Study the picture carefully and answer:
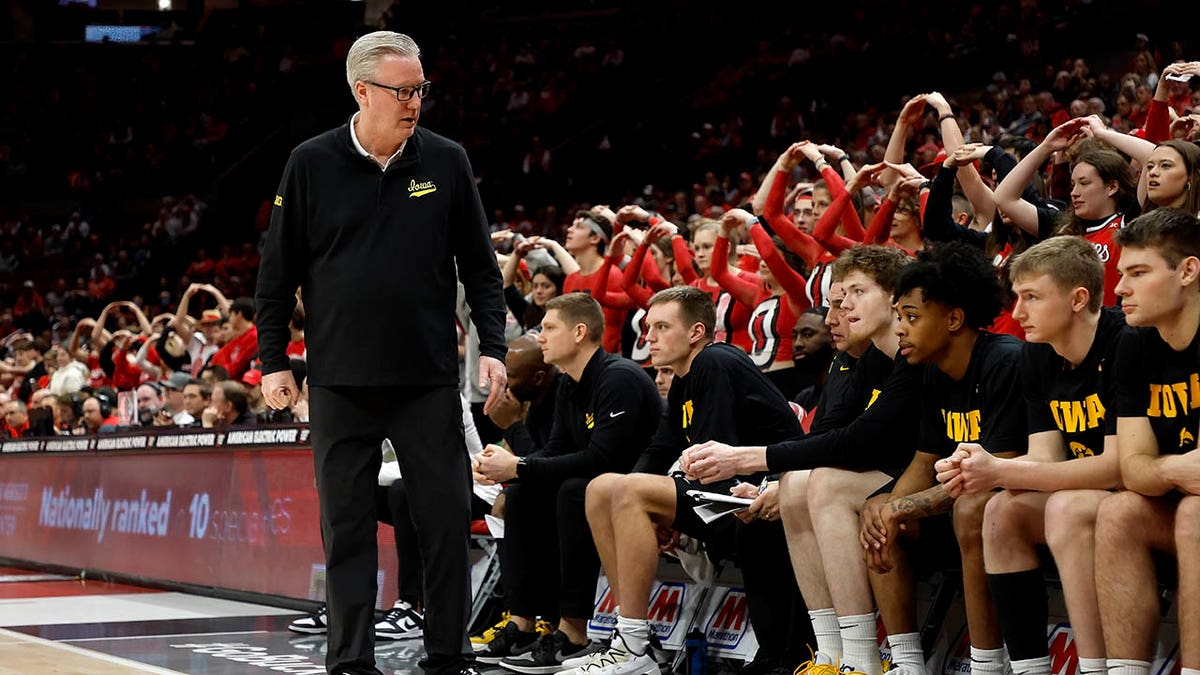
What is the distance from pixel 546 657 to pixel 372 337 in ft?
6.46

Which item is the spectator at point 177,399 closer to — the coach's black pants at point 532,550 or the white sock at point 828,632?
the coach's black pants at point 532,550

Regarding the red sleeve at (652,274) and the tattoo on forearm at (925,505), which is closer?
the tattoo on forearm at (925,505)

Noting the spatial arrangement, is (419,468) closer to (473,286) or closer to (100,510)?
(473,286)

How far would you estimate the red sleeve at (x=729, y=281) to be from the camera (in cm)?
711

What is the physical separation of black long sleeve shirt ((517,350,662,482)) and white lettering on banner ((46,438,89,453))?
5.24 metres

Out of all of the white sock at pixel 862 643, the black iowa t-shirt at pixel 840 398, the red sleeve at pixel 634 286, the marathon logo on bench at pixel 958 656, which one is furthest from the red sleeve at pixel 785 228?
the white sock at pixel 862 643

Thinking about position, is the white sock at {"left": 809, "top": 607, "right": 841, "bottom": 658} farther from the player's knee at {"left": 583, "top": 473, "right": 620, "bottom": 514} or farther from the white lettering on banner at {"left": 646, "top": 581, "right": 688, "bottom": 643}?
the white lettering on banner at {"left": 646, "top": 581, "right": 688, "bottom": 643}

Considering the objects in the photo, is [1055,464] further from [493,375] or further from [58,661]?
[58,661]

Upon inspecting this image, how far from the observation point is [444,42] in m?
25.4

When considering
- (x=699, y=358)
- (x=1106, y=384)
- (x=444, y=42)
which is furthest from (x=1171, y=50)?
(x=444, y=42)

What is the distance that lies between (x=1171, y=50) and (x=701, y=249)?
23.7 feet

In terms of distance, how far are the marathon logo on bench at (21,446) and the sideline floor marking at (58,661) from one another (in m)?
4.99

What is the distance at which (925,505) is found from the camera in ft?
13.8

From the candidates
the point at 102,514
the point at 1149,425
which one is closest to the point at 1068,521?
the point at 1149,425
